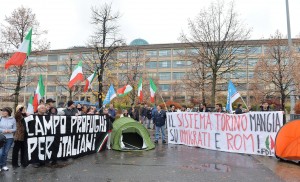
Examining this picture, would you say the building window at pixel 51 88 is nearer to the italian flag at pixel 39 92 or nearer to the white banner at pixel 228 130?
the italian flag at pixel 39 92

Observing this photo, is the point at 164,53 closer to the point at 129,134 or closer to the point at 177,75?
the point at 177,75

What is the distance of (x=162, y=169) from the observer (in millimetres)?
8297

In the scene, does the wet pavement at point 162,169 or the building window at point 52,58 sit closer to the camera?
the wet pavement at point 162,169

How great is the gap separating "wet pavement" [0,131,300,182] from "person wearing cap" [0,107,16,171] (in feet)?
1.39

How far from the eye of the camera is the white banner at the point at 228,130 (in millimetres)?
10448

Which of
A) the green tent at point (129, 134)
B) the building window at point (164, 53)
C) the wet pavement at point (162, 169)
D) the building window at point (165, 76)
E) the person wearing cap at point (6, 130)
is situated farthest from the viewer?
the building window at point (165, 76)

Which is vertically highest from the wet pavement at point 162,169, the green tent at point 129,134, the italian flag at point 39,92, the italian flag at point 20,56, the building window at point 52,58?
the building window at point 52,58

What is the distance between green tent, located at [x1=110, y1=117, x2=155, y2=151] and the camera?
470 inches

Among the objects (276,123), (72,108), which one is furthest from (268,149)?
(72,108)

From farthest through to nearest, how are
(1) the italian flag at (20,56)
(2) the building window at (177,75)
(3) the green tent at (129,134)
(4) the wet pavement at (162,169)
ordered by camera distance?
(2) the building window at (177,75) < (3) the green tent at (129,134) < (1) the italian flag at (20,56) < (4) the wet pavement at (162,169)

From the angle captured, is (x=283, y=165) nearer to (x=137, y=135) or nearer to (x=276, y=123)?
(x=276, y=123)

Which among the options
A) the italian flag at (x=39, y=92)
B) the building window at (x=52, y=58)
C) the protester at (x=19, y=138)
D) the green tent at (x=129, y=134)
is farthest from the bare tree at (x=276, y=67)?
the building window at (x=52, y=58)

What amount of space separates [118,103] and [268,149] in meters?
38.5

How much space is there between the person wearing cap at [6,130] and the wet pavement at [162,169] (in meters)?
0.42
